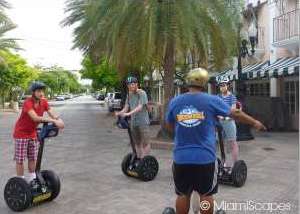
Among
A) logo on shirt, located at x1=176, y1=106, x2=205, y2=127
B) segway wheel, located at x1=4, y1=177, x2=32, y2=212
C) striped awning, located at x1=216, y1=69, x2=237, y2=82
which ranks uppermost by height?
striped awning, located at x1=216, y1=69, x2=237, y2=82

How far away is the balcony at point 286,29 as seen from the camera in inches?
636

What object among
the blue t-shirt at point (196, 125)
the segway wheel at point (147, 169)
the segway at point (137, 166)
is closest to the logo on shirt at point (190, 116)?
the blue t-shirt at point (196, 125)

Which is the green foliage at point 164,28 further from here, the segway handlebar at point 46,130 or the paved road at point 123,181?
the segway handlebar at point 46,130

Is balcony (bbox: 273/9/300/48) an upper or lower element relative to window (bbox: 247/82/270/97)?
upper

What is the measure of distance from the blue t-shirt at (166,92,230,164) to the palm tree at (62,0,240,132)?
7831 mm

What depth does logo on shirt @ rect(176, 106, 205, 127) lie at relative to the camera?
4.55 metres

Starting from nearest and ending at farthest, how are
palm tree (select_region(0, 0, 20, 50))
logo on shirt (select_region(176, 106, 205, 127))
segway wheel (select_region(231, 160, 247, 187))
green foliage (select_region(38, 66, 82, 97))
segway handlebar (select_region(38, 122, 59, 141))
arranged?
logo on shirt (select_region(176, 106, 205, 127)), segway handlebar (select_region(38, 122, 59, 141)), segway wheel (select_region(231, 160, 247, 187)), palm tree (select_region(0, 0, 20, 50)), green foliage (select_region(38, 66, 82, 97))

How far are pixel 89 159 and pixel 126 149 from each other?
1.83 metres

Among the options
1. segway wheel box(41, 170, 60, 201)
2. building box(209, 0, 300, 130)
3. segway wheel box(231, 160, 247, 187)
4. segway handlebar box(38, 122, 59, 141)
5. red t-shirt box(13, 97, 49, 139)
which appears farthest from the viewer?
building box(209, 0, 300, 130)

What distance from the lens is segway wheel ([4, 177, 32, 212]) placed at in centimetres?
625

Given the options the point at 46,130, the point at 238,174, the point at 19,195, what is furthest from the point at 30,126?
the point at 238,174

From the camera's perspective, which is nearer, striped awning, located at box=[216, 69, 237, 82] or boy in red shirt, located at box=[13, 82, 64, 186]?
boy in red shirt, located at box=[13, 82, 64, 186]

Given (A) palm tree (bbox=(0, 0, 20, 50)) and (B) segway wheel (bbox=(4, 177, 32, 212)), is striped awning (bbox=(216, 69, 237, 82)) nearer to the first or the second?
(B) segway wheel (bbox=(4, 177, 32, 212))

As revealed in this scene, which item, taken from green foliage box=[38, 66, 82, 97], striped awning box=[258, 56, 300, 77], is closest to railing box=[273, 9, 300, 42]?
striped awning box=[258, 56, 300, 77]
